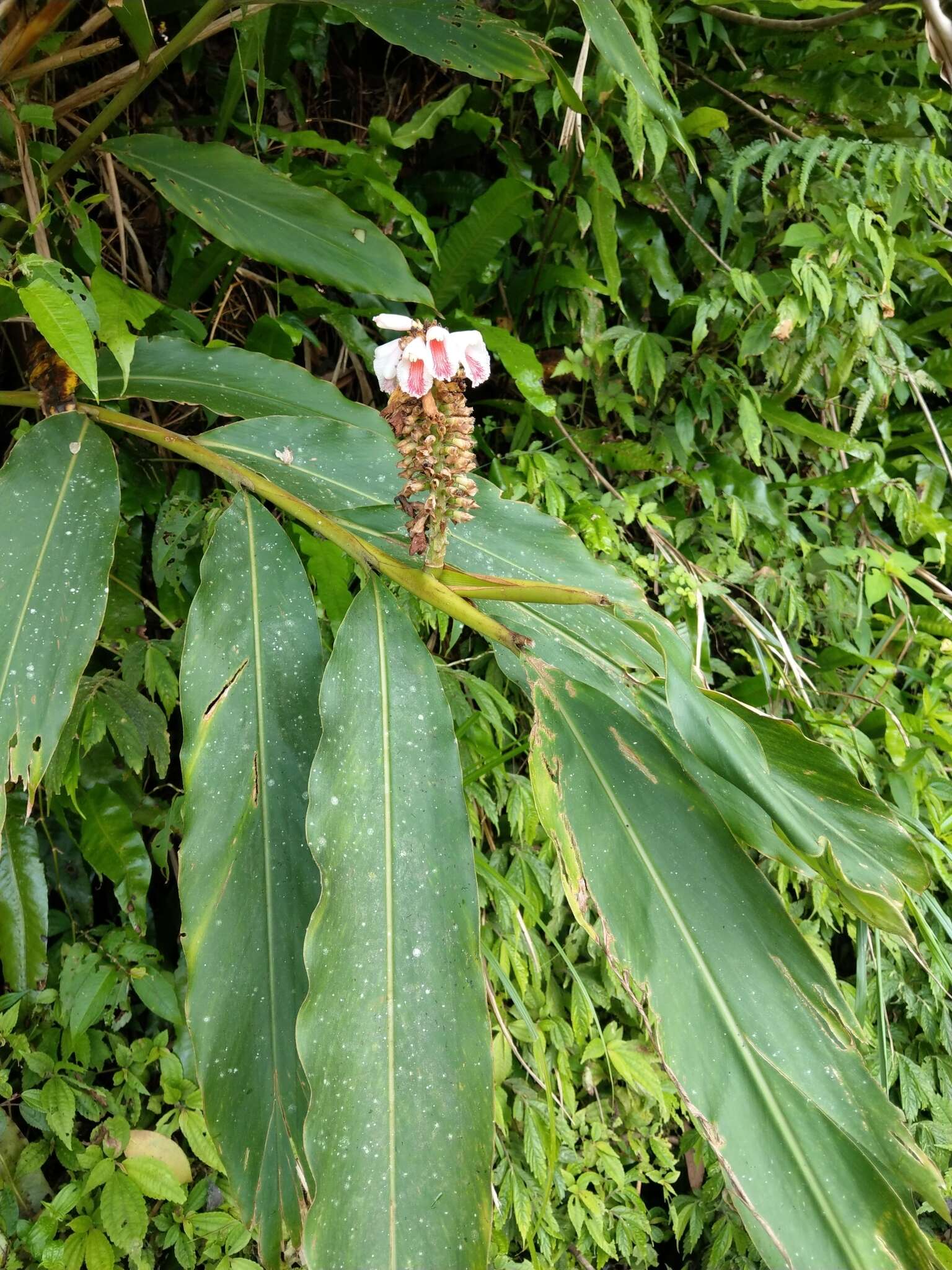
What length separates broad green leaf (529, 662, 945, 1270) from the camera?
55 cm

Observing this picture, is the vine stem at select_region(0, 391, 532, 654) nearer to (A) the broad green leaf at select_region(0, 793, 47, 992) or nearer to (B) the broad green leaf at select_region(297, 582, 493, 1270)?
(B) the broad green leaf at select_region(297, 582, 493, 1270)

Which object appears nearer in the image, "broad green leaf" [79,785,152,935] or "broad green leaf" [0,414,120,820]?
"broad green leaf" [0,414,120,820]

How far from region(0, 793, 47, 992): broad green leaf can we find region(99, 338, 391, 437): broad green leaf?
57 cm

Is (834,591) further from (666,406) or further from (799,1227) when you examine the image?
(799,1227)

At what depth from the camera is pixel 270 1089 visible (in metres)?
0.65

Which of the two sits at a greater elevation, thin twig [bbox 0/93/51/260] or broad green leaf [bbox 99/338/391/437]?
thin twig [bbox 0/93/51/260]

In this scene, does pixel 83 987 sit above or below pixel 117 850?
below

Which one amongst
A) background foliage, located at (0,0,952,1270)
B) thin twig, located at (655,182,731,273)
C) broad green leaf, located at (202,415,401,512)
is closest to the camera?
broad green leaf, located at (202,415,401,512)

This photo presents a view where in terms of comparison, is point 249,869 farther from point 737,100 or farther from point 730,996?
point 737,100

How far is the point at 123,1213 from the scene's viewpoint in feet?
3.35

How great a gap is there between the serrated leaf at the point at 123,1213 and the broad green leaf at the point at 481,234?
1336mm

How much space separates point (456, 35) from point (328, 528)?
2.19 ft

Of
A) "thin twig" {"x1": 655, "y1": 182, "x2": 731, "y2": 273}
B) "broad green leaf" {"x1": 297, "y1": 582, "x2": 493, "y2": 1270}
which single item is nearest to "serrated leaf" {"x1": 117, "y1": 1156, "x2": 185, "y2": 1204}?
"broad green leaf" {"x1": 297, "y1": 582, "x2": 493, "y2": 1270}

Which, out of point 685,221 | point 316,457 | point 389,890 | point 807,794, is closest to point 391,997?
point 389,890
